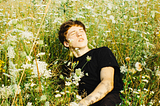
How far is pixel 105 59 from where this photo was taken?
190 cm

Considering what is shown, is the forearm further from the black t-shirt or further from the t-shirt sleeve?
the t-shirt sleeve

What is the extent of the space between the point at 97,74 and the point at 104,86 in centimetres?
32

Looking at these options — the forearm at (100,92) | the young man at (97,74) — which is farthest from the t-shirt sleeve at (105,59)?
the forearm at (100,92)

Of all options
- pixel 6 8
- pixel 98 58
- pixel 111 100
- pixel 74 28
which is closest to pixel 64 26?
pixel 74 28

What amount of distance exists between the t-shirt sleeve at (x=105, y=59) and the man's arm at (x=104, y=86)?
5 cm

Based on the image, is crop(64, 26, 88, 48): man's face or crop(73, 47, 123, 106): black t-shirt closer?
crop(73, 47, 123, 106): black t-shirt

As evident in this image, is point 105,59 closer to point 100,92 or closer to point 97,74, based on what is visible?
point 97,74

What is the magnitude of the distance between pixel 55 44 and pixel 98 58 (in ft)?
3.43

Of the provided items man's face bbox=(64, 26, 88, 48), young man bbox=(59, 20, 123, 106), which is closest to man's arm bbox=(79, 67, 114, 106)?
young man bbox=(59, 20, 123, 106)

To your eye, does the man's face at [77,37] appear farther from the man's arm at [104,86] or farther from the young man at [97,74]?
the man's arm at [104,86]

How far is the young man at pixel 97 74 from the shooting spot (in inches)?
64.2

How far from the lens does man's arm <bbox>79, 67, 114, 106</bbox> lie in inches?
62.4

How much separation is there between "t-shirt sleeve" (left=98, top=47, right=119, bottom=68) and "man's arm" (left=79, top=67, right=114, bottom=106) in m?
0.05

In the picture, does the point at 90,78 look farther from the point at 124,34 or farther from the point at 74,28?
the point at 124,34
